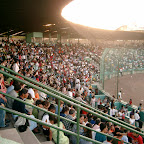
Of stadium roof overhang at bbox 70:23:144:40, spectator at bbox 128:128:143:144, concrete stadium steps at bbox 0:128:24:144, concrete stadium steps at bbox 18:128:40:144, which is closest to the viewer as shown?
concrete stadium steps at bbox 0:128:24:144

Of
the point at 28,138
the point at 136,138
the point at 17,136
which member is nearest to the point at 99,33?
the point at 136,138

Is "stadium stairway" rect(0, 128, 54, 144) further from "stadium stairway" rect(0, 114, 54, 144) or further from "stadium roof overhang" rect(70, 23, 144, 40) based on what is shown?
"stadium roof overhang" rect(70, 23, 144, 40)

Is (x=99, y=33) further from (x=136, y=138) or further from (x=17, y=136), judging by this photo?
(x=17, y=136)

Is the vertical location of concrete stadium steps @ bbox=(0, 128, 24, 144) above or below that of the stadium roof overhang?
below

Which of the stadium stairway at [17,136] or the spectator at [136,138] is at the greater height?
the stadium stairway at [17,136]

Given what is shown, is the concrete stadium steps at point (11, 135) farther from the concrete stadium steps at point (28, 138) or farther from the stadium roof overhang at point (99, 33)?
the stadium roof overhang at point (99, 33)

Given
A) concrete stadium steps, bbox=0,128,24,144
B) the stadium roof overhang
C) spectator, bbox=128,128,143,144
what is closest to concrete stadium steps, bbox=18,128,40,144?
concrete stadium steps, bbox=0,128,24,144

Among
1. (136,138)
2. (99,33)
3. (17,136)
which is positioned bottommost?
(136,138)

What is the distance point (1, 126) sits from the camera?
2.94 m

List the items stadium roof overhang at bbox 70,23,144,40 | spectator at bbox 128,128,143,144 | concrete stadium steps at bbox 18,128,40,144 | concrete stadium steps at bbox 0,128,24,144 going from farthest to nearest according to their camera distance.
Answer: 1. stadium roof overhang at bbox 70,23,144,40
2. spectator at bbox 128,128,143,144
3. concrete stadium steps at bbox 18,128,40,144
4. concrete stadium steps at bbox 0,128,24,144

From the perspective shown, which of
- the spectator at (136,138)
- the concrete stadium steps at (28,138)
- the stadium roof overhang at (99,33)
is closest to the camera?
the concrete stadium steps at (28,138)

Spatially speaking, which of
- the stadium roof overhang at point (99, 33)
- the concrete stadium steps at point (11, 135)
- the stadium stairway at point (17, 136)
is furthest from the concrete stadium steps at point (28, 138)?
the stadium roof overhang at point (99, 33)

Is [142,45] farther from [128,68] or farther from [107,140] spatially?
[107,140]

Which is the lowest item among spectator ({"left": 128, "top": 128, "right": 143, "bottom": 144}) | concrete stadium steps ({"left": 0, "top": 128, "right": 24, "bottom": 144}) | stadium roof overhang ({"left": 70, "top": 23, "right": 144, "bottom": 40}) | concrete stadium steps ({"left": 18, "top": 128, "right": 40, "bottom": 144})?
spectator ({"left": 128, "top": 128, "right": 143, "bottom": 144})
